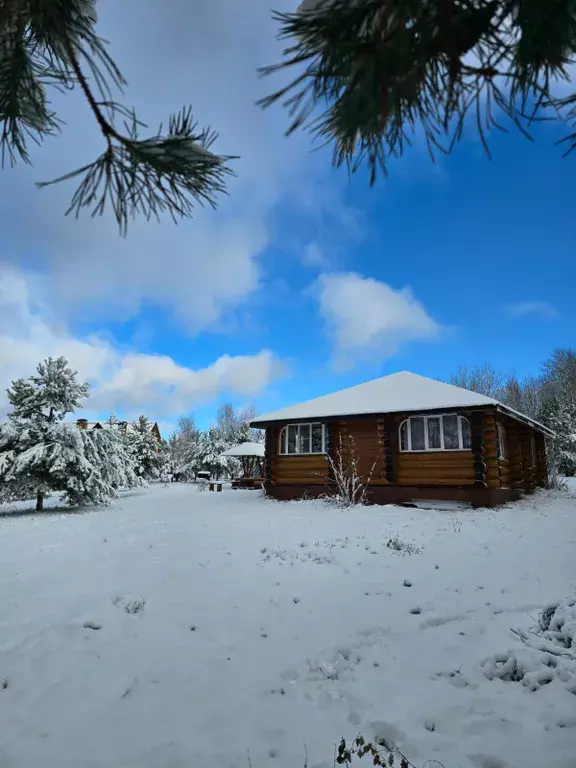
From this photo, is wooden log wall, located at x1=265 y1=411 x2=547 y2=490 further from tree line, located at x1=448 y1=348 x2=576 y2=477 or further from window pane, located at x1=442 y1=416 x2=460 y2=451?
tree line, located at x1=448 y1=348 x2=576 y2=477

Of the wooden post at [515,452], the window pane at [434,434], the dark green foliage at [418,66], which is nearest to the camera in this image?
the dark green foliage at [418,66]

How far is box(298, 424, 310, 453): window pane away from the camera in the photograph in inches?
664

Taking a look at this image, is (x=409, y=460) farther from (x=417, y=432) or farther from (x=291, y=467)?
(x=291, y=467)

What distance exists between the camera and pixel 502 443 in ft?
54.6

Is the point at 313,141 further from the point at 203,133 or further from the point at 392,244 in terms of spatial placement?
the point at 392,244

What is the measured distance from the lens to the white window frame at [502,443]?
51.9 feet

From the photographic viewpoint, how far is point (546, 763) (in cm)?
258

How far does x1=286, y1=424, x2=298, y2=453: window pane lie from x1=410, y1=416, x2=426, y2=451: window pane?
4576 mm

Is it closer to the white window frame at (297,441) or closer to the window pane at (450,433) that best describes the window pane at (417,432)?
the window pane at (450,433)

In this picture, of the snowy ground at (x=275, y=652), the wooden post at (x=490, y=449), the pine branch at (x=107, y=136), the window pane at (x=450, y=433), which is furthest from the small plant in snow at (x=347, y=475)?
the pine branch at (x=107, y=136)

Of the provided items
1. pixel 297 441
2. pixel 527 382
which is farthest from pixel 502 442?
pixel 527 382

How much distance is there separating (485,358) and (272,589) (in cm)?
4115

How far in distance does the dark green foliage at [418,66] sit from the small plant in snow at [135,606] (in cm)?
543

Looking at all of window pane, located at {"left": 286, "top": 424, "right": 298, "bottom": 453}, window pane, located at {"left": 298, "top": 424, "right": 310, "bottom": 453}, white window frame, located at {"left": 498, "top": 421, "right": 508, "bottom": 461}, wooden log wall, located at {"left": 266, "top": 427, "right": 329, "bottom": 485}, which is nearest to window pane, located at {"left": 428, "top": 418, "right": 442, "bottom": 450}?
white window frame, located at {"left": 498, "top": 421, "right": 508, "bottom": 461}
